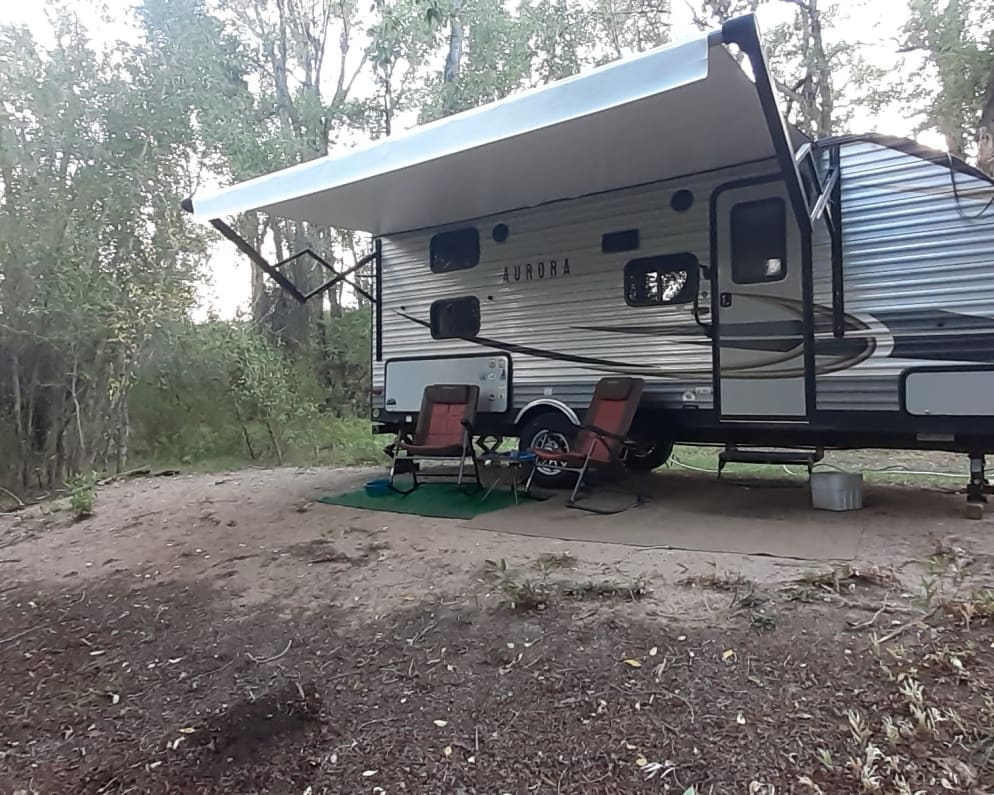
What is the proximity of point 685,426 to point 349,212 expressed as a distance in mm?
2985

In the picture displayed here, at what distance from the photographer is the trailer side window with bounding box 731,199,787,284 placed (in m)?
4.55

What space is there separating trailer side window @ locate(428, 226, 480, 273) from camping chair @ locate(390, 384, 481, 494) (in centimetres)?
99

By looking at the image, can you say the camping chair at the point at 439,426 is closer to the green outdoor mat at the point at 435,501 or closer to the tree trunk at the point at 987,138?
the green outdoor mat at the point at 435,501

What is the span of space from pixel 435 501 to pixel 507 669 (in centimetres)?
261

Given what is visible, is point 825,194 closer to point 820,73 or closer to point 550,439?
point 550,439

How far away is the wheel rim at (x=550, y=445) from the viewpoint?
17.5 ft

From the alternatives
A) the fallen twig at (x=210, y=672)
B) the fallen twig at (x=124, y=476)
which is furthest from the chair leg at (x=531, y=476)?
the fallen twig at (x=124, y=476)

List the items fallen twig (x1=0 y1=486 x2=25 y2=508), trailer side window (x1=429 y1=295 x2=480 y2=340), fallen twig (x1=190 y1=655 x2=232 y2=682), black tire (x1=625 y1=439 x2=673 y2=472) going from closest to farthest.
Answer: fallen twig (x1=190 y1=655 x2=232 y2=682) → black tire (x1=625 y1=439 x2=673 y2=472) → trailer side window (x1=429 y1=295 x2=480 y2=340) → fallen twig (x1=0 y1=486 x2=25 y2=508)

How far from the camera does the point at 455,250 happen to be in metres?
6.11

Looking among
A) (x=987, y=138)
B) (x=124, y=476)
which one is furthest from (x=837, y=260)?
(x=124, y=476)

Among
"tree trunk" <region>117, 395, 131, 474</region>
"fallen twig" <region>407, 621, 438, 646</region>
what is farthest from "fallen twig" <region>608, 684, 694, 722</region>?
"tree trunk" <region>117, 395, 131, 474</region>

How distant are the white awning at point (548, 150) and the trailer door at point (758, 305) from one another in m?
0.32

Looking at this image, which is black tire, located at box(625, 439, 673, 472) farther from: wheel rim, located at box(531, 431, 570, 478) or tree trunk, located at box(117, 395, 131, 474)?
tree trunk, located at box(117, 395, 131, 474)

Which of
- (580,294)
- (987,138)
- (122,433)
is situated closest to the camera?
(580,294)
